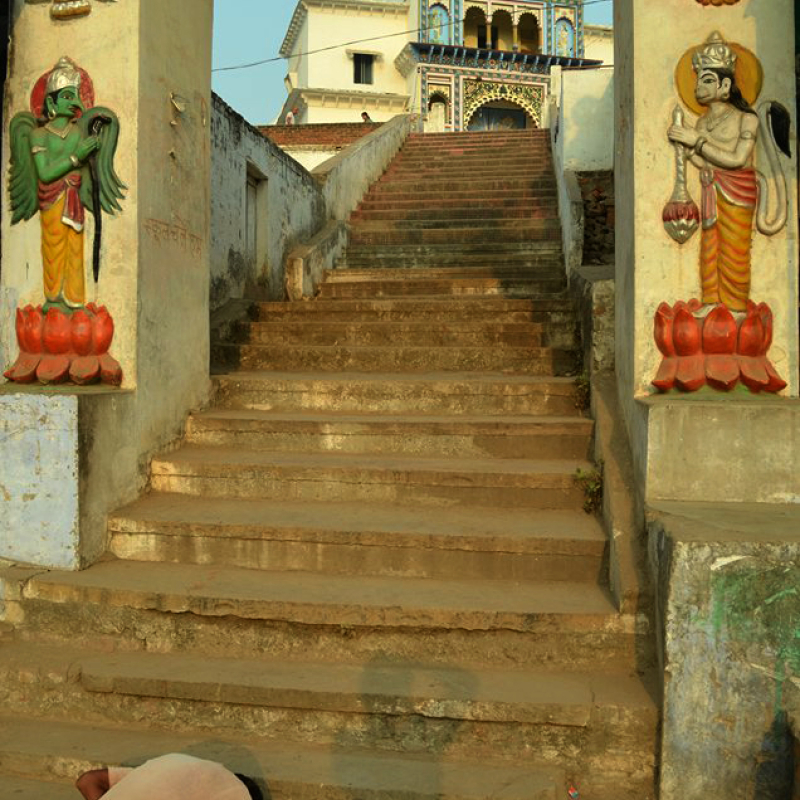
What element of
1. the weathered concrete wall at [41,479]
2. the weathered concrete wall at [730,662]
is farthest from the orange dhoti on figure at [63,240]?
the weathered concrete wall at [730,662]

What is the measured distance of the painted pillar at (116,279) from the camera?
399 cm

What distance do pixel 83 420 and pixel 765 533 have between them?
3153 millimetres

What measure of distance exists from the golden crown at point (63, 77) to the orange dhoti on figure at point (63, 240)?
0.48 meters

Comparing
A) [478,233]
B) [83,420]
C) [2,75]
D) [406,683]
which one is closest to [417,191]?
[478,233]

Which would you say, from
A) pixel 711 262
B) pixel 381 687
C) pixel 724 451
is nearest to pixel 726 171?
pixel 711 262

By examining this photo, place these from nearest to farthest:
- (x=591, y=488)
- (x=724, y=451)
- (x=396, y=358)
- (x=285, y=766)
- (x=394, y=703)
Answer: (x=285, y=766) → (x=394, y=703) → (x=724, y=451) → (x=591, y=488) → (x=396, y=358)

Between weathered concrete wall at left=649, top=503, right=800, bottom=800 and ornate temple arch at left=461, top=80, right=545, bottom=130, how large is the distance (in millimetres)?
26722

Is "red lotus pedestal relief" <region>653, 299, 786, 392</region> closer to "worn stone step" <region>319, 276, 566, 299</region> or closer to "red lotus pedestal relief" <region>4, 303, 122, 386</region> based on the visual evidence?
"red lotus pedestal relief" <region>4, 303, 122, 386</region>

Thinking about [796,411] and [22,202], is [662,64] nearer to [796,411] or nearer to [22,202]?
[796,411]

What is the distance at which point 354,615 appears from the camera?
348 centimetres

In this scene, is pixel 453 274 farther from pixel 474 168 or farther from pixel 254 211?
pixel 474 168

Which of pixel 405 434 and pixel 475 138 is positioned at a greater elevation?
pixel 475 138

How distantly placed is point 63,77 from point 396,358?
10.00ft

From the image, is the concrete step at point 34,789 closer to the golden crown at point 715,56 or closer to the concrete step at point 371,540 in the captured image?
the concrete step at point 371,540
